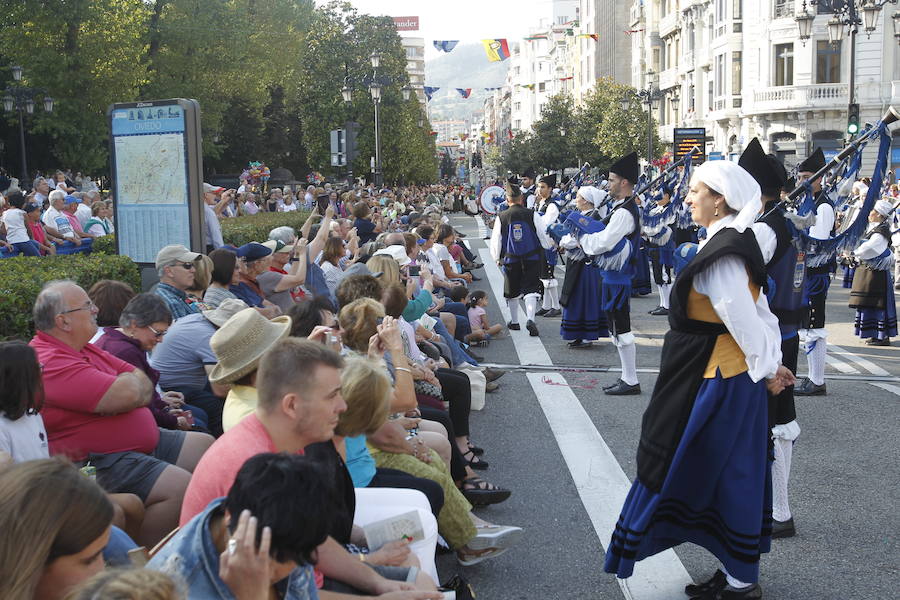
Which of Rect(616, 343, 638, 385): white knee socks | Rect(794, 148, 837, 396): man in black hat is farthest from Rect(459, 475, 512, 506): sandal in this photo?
Rect(794, 148, 837, 396): man in black hat

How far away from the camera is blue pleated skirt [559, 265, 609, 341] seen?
36.3ft

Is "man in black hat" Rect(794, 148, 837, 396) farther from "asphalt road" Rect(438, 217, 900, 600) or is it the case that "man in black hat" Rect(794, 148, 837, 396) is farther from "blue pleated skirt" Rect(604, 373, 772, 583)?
"blue pleated skirt" Rect(604, 373, 772, 583)

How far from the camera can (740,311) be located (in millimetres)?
4379

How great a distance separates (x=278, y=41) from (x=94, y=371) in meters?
39.9

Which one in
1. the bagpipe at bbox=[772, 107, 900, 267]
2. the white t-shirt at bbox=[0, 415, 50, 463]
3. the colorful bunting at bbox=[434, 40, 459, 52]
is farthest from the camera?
the colorful bunting at bbox=[434, 40, 459, 52]

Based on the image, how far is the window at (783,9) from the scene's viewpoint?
42.2m

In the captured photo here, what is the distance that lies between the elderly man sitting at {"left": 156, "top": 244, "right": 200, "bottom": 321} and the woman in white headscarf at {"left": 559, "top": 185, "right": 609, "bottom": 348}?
4.84 metres

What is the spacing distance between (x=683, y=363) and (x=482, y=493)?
1.83m

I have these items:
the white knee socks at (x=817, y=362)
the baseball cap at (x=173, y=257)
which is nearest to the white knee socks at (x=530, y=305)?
the white knee socks at (x=817, y=362)

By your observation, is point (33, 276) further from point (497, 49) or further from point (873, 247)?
point (497, 49)

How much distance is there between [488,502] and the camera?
5926mm

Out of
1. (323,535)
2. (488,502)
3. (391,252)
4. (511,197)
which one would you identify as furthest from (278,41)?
(323,535)

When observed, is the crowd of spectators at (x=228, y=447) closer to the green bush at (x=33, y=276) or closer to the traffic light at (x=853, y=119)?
the green bush at (x=33, y=276)

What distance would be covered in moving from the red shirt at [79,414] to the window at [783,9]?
140 feet
